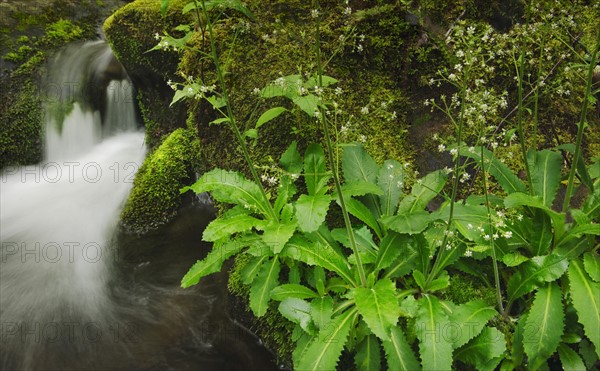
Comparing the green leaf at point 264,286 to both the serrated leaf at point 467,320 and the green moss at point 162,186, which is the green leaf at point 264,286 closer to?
the serrated leaf at point 467,320

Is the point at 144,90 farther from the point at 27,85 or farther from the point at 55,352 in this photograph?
the point at 55,352

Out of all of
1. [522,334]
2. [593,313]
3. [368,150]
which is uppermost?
[368,150]

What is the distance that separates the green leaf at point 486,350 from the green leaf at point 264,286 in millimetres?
1172

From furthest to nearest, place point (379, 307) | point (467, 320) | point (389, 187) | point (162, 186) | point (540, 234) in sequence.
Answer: point (162, 186)
point (389, 187)
point (540, 234)
point (467, 320)
point (379, 307)

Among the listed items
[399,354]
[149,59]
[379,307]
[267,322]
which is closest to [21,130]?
[149,59]

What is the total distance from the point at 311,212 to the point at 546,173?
1.62 m

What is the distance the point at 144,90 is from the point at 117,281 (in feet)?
9.48

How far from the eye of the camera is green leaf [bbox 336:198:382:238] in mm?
2963

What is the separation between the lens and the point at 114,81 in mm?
6691

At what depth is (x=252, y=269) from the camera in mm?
2879

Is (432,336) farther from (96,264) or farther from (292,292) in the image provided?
(96,264)

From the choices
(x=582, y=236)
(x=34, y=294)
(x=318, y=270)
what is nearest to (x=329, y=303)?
(x=318, y=270)

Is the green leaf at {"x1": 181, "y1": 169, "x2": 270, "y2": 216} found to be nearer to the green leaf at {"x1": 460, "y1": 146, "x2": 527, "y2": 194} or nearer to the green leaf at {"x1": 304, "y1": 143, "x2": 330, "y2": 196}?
the green leaf at {"x1": 304, "y1": 143, "x2": 330, "y2": 196}

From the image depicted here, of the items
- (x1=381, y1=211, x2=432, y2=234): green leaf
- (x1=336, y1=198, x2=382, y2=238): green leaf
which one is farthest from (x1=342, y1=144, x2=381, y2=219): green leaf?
(x1=381, y1=211, x2=432, y2=234): green leaf
